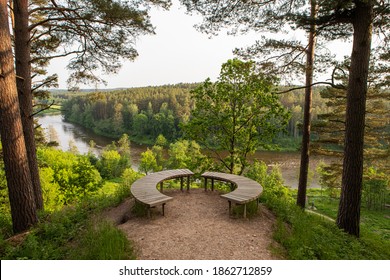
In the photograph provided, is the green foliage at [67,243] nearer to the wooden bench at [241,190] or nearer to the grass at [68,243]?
the grass at [68,243]

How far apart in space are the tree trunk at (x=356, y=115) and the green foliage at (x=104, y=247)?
14.6 feet

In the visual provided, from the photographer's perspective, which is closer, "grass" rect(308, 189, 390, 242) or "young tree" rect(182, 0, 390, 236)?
"young tree" rect(182, 0, 390, 236)

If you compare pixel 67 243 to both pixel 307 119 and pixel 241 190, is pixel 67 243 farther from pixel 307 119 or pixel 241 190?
pixel 307 119

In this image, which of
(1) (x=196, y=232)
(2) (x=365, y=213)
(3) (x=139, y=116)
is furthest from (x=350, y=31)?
(3) (x=139, y=116)

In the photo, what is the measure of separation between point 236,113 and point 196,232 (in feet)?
14.1

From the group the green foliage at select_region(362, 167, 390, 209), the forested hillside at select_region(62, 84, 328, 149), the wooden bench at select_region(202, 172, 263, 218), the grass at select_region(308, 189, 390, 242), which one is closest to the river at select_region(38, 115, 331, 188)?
the grass at select_region(308, 189, 390, 242)

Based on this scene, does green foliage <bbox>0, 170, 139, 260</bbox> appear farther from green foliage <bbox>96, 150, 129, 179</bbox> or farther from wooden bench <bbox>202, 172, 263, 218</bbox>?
green foliage <bbox>96, 150, 129, 179</bbox>

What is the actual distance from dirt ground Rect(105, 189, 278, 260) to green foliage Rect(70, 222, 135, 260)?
0.25 metres

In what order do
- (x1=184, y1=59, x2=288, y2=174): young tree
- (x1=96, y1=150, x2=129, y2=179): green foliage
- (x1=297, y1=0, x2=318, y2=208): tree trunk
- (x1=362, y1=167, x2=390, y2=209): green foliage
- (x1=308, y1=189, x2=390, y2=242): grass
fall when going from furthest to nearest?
(x1=96, y1=150, x2=129, y2=179): green foliage
(x1=362, y1=167, x2=390, y2=209): green foliage
(x1=308, y1=189, x2=390, y2=242): grass
(x1=184, y1=59, x2=288, y2=174): young tree
(x1=297, y1=0, x2=318, y2=208): tree trunk

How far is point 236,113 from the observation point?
25.1ft

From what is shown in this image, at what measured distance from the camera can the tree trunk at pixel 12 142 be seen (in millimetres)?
4152

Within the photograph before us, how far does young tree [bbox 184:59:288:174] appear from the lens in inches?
288

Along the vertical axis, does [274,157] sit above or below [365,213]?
above
